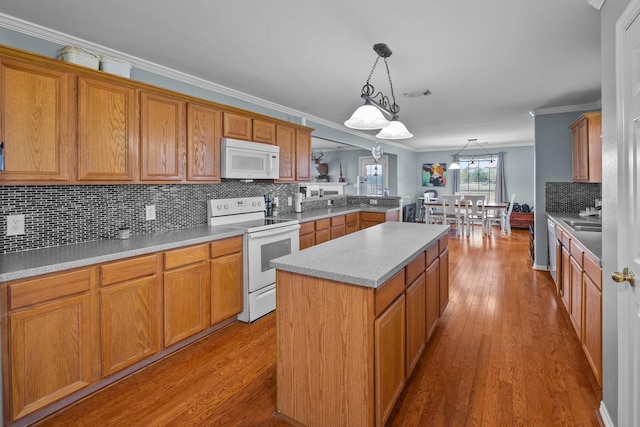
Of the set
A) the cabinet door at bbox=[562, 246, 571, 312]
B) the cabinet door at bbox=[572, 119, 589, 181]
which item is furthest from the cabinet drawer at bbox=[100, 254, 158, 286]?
the cabinet door at bbox=[572, 119, 589, 181]

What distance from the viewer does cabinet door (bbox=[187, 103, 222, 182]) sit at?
9.77ft

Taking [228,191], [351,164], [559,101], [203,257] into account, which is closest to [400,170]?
[351,164]

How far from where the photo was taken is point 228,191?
368 centimetres

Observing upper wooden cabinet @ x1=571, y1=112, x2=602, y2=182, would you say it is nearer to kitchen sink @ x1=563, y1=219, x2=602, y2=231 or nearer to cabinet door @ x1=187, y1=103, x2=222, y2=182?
kitchen sink @ x1=563, y1=219, x2=602, y2=231

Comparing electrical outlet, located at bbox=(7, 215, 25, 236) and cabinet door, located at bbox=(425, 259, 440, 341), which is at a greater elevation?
electrical outlet, located at bbox=(7, 215, 25, 236)

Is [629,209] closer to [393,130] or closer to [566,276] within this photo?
[393,130]

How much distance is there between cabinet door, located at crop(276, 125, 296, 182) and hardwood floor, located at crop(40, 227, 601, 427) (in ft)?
5.99

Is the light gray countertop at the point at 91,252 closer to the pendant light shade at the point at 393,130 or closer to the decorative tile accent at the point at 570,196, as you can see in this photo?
the pendant light shade at the point at 393,130

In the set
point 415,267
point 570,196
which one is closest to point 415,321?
point 415,267

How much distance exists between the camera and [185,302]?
2.55m

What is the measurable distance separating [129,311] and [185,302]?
1.43ft

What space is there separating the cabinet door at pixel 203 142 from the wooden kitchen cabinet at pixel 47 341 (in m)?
1.37

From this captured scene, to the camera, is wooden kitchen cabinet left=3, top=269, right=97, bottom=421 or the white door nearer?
the white door

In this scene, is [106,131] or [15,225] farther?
[106,131]
